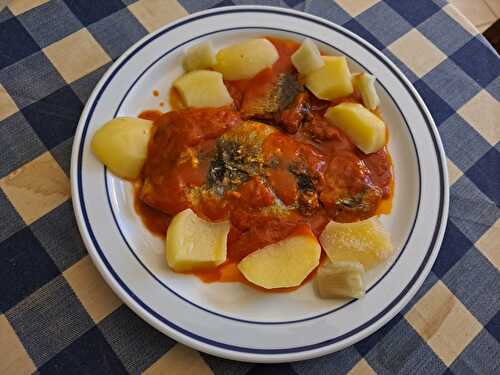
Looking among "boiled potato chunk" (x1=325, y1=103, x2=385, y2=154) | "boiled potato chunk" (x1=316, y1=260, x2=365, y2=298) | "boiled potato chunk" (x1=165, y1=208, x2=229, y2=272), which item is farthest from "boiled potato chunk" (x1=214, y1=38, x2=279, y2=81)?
"boiled potato chunk" (x1=316, y1=260, x2=365, y2=298)

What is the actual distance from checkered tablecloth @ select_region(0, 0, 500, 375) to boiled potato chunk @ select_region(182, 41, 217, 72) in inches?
15.3

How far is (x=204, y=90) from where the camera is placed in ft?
7.52

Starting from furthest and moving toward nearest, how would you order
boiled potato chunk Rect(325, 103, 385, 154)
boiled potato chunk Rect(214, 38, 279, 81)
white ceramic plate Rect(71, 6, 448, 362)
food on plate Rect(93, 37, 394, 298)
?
boiled potato chunk Rect(214, 38, 279, 81), boiled potato chunk Rect(325, 103, 385, 154), food on plate Rect(93, 37, 394, 298), white ceramic plate Rect(71, 6, 448, 362)

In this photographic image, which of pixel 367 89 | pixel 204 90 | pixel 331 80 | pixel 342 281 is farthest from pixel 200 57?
pixel 342 281

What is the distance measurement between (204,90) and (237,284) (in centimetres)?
92

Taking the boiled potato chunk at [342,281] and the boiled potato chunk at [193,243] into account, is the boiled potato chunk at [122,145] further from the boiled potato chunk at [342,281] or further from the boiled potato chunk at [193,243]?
the boiled potato chunk at [342,281]

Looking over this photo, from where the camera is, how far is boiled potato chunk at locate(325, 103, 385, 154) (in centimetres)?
226

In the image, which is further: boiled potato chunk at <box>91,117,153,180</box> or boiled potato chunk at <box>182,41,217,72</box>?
boiled potato chunk at <box>182,41,217,72</box>

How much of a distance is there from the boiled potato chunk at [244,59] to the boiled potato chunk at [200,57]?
0.15 ft

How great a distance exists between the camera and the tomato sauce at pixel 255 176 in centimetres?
206

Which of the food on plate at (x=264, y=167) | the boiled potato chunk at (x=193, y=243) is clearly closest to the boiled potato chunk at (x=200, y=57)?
the food on plate at (x=264, y=167)

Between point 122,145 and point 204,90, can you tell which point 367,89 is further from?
point 122,145

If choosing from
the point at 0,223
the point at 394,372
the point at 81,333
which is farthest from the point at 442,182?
the point at 0,223

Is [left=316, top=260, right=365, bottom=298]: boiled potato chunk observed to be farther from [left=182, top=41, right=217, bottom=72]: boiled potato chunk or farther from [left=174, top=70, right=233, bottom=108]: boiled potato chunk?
[left=182, top=41, right=217, bottom=72]: boiled potato chunk
